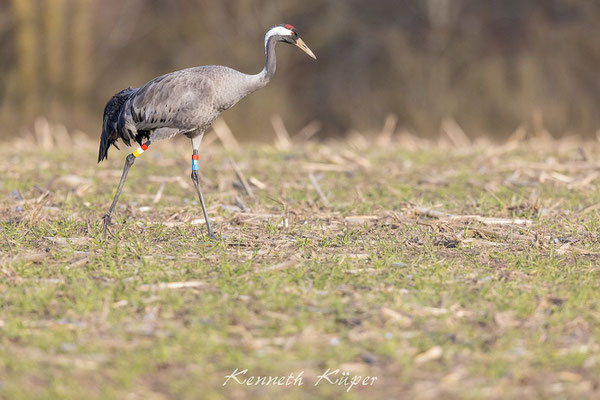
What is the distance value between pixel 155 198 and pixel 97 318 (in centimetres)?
412

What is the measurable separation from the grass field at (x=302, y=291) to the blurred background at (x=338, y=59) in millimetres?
10268

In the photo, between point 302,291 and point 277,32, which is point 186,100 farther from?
point 302,291

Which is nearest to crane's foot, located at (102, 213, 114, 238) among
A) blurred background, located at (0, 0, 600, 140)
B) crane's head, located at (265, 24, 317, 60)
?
crane's head, located at (265, 24, 317, 60)

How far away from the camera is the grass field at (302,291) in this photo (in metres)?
4.33

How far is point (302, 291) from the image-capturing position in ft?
18.3

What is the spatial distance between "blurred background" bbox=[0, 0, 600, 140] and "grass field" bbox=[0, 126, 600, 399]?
10.3 m

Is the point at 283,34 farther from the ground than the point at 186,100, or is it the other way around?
the point at 283,34

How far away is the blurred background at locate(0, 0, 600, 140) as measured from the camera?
1961 cm

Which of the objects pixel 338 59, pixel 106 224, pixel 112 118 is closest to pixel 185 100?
pixel 112 118

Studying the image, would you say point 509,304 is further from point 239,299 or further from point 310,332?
point 239,299

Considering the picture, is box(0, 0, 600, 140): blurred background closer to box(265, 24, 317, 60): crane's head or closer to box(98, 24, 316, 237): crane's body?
box(265, 24, 317, 60): crane's head

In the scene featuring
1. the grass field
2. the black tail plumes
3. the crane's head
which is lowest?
the grass field

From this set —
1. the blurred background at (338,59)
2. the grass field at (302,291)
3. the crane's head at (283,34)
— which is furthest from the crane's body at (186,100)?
the blurred background at (338,59)

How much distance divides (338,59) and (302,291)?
17.1 metres
